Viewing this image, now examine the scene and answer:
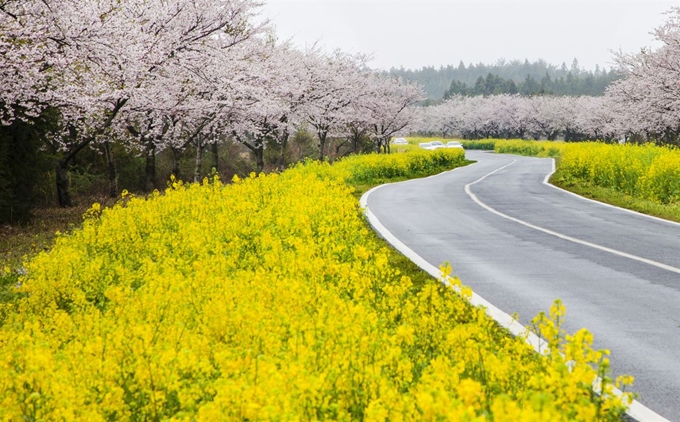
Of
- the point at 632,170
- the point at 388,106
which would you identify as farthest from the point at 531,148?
the point at 632,170

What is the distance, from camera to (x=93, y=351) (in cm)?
464

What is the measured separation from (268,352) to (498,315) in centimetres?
315

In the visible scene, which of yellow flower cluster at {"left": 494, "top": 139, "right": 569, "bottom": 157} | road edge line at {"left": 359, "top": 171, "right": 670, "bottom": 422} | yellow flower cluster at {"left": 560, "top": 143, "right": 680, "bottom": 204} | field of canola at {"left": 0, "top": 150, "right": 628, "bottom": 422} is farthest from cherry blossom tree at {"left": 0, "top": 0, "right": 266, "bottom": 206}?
yellow flower cluster at {"left": 494, "top": 139, "right": 569, "bottom": 157}

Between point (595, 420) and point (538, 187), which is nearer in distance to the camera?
point (595, 420)

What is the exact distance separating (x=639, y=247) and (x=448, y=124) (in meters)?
110

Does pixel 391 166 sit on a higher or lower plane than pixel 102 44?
lower

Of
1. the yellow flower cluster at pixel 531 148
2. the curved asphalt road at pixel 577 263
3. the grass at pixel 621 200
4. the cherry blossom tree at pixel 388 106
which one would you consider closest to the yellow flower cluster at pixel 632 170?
the grass at pixel 621 200

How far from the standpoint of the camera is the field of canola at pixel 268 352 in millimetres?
3277

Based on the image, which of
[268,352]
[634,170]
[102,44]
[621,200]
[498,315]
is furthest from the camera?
[634,170]

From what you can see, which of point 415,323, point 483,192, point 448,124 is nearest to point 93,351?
point 415,323

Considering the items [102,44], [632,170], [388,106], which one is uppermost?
[102,44]

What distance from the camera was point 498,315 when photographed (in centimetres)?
683

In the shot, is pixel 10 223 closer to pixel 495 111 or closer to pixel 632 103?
pixel 632 103

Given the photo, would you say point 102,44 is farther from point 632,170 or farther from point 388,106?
point 388,106
